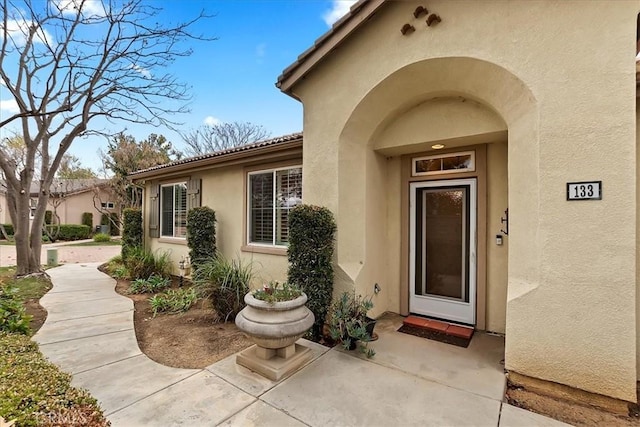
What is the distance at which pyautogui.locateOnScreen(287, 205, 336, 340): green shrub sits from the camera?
187 inches

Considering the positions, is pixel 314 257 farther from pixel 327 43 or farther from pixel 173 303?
pixel 173 303

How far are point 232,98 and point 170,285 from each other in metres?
11.5

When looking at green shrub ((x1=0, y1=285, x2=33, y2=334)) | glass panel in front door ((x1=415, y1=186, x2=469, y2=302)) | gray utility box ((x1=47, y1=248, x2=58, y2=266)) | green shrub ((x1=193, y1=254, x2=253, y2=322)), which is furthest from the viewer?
gray utility box ((x1=47, y1=248, x2=58, y2=266))

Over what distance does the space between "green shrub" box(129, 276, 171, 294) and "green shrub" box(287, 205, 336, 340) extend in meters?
5.40

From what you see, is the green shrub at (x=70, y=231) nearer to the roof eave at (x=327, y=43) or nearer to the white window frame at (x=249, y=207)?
the white window frame at (x=249, y=207)

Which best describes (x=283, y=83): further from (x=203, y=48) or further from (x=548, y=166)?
(x=203, y=48)

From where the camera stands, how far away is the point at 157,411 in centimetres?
298

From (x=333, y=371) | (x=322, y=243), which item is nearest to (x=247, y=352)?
(x=333, y=371)

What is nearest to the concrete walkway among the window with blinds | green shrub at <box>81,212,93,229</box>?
the window with blinds

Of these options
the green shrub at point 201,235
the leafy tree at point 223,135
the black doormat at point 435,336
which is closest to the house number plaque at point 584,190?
the black doormat at point 435,336

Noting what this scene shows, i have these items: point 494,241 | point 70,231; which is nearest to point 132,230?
point 494,241

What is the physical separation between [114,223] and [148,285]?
2127cm

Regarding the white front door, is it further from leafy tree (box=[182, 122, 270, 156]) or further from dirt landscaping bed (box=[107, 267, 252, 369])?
leafy tree (box=[182, 122, 270, 156])

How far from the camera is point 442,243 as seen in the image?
219 inches
